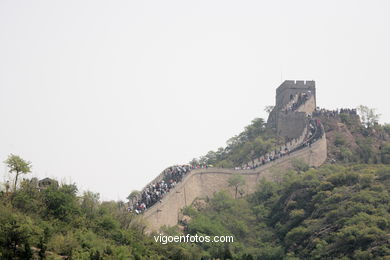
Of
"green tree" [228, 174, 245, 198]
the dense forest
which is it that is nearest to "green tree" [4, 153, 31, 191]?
the dense forest

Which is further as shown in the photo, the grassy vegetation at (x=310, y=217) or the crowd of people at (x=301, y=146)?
the crowd of people at (x=301, y=146)

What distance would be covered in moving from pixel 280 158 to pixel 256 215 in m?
9.28

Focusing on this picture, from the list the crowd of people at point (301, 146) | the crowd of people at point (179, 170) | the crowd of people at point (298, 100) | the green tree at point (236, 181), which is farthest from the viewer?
the crowd of people at point (298, 100)

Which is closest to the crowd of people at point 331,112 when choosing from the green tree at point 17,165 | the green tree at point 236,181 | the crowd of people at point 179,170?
the crowd of people at point 179,170

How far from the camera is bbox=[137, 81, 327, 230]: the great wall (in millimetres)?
70812

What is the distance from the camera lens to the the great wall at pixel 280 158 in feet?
232

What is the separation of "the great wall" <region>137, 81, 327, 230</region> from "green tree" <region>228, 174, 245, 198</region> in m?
0.47

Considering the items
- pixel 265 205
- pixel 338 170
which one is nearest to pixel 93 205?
pixel 265 205

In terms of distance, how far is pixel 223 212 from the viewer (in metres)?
77.5

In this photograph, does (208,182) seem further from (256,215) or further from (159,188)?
(159,188)

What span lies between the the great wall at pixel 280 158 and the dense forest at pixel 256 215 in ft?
3.14

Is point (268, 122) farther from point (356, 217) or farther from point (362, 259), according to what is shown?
point (362, 259)

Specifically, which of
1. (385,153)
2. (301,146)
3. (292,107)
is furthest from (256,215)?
(292,107)

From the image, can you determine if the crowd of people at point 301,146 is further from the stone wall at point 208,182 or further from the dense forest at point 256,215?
the dense forest at point 256,215
